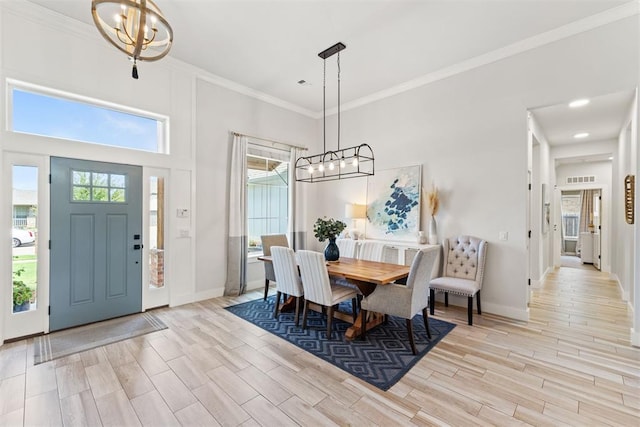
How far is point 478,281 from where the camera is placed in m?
3.70

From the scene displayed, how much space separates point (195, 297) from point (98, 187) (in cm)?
203

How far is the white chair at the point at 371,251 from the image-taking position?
410 cm

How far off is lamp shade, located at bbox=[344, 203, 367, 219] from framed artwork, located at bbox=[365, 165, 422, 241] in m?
0.10

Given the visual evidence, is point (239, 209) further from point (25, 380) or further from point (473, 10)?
point (473, 10)

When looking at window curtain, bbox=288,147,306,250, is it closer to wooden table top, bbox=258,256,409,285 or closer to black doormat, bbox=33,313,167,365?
wooden table top, bbox=258,256,409,285

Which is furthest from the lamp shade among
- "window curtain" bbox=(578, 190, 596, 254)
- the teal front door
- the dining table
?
"window curtain" bbox=(578, 190, 596, 254)

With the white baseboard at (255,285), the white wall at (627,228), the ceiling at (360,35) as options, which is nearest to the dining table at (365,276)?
the white baseboard at (255,285)

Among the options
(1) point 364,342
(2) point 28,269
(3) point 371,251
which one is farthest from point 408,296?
(2) point 28,269

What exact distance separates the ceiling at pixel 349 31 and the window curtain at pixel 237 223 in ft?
4.25

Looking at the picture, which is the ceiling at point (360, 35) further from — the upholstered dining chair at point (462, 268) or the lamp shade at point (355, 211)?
the lamp shade at point (355, 211)

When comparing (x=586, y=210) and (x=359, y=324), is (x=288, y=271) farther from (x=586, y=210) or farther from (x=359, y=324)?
(x=586, y=210)

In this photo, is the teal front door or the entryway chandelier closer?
the entryway chandelier

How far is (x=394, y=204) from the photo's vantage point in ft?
15.8

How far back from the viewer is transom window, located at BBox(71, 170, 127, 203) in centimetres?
337
